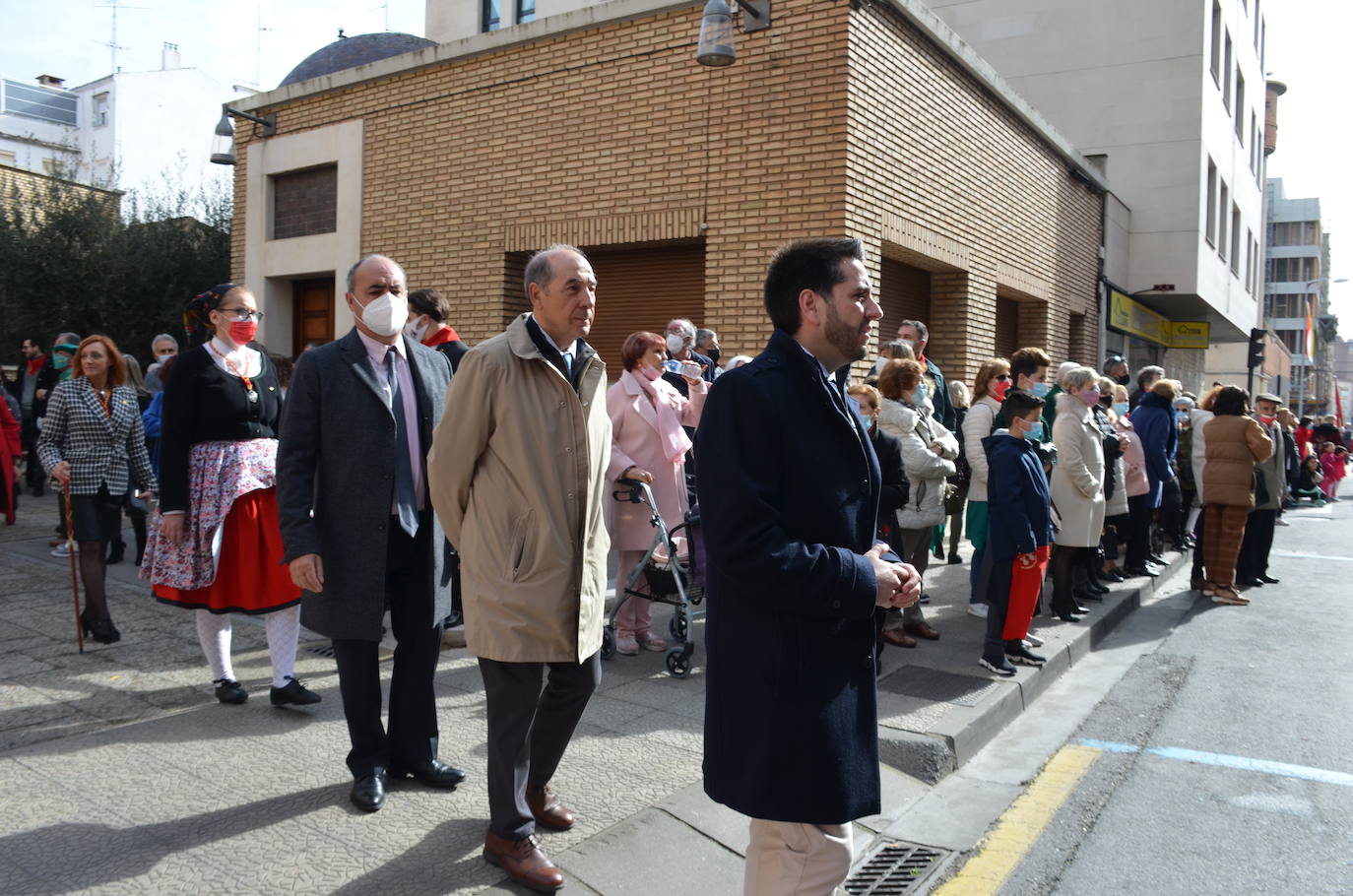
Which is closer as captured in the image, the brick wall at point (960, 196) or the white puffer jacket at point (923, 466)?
the white puffer jacket at point (923, 466)

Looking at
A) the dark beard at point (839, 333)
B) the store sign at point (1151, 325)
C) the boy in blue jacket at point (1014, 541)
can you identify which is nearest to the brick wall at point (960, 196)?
the store sign at point (1151, 325)

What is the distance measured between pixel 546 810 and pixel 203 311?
290 cm

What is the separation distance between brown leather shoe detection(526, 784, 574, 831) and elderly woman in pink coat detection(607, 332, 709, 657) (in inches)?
93.3

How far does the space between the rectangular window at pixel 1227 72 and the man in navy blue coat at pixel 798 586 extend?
24316mm

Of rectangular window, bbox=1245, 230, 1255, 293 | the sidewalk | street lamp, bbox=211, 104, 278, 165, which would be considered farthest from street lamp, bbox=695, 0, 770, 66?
rectangular window, bbox=1245, 230, 1255, 293

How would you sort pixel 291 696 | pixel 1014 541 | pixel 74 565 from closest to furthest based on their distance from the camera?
1. pixel 291 696
2. pixel 74 565
3. pixel 1014 541

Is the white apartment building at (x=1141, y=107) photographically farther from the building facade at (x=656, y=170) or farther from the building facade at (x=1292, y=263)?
the building facade at (x=1292, y=263)

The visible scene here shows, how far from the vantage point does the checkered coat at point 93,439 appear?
19.5ft

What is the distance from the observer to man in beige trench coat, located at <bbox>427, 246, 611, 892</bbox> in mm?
3082

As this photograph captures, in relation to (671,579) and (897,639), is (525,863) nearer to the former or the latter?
(671,579)

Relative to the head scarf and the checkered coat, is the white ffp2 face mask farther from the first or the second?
the checkered coat

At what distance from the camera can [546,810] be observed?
3.41m

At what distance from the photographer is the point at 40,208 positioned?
1759cm

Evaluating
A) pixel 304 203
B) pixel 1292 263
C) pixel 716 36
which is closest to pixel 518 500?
pixel 716 36
